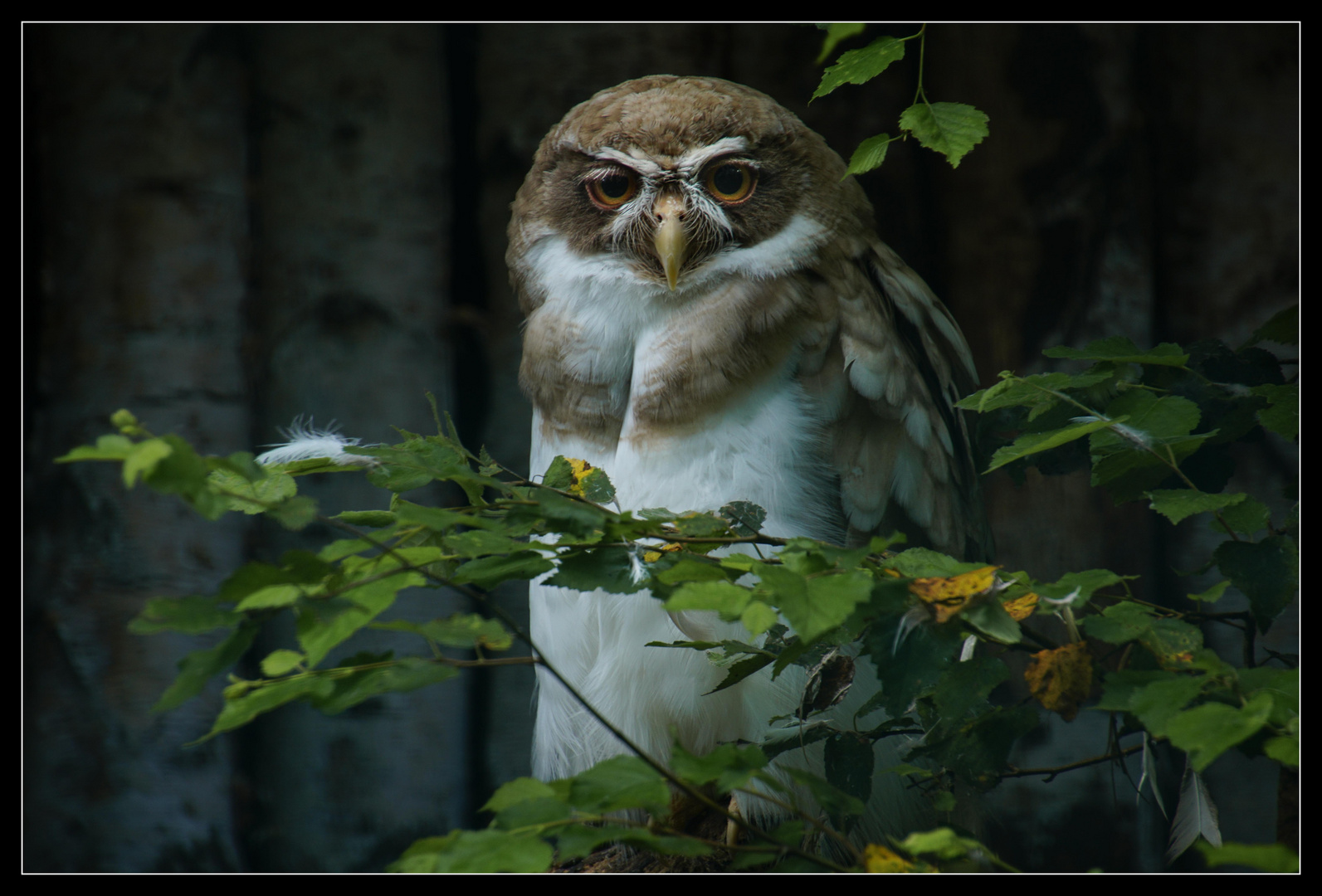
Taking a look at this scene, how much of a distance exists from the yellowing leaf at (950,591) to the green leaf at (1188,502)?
0.19m

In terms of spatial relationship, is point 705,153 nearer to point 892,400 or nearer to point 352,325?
point 892,400

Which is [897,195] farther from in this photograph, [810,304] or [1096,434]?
[1096,434]

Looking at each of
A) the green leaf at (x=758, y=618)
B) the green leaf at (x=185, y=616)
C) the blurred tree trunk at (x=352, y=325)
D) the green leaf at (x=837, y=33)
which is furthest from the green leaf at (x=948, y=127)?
the blurred tree trunk at (x=352, y=325)

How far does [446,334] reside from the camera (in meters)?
1.54

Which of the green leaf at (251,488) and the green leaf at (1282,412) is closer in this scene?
the green leaf at (251,488)

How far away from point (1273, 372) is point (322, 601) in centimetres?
100

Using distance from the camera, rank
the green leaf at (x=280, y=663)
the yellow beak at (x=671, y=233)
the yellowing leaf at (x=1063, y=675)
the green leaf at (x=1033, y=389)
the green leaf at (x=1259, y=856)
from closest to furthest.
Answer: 1. the green leaf at (x=1259, y=856)
2. the green leaf at (x=280, y=663)
3. the yellowing leaf at (x=1063, y=675)
4. the green leaf at (x=1033, y=389)
5. the yellow beak at (x=671, y=233)

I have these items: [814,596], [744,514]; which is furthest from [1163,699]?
[744,514]

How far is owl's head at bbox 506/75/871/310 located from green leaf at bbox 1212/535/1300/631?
60 centimetres

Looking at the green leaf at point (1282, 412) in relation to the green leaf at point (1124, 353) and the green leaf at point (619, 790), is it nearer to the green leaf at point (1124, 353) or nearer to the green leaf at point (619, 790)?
the green leaf at point (1124, 353)

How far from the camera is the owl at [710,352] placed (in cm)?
117

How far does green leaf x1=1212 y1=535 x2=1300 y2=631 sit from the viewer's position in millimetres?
811

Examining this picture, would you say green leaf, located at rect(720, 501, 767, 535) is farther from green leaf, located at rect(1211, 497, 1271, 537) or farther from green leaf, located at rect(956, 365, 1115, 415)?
green leaf, located at rect(1211, 497, 1271, 537)

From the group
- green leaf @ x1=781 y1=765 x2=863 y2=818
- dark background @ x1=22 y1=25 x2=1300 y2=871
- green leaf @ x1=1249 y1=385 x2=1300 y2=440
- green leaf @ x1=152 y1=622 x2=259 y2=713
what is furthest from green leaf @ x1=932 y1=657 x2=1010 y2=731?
dark background @ x1=22 y1=25 x2=1300 y2=871
